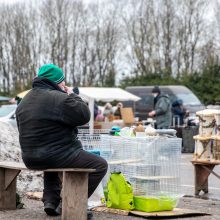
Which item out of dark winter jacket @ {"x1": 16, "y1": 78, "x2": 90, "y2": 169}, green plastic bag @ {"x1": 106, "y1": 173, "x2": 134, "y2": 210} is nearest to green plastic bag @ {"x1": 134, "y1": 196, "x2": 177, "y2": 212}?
green plastic bag @ {"x1": 106, "y1": 173, "x2": 134, "y2": 210}

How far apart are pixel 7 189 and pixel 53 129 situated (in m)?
1.51

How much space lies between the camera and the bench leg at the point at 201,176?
1121 centimetres

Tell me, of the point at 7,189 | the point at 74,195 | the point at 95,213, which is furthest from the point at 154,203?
the point at 7,189

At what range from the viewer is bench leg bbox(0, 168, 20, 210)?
860 cm

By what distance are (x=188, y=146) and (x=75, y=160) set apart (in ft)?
50.3

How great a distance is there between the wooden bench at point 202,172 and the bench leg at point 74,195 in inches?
153

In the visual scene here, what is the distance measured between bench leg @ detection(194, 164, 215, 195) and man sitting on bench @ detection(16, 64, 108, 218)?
3.80 meters

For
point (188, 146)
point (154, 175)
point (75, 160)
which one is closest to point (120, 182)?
point (154, 175)

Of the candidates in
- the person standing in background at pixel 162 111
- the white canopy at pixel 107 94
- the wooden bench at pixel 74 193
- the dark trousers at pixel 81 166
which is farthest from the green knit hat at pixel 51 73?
the white canopy at pixel 107 94

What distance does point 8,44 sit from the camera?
6303 centimetres

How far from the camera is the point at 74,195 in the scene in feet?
24.6

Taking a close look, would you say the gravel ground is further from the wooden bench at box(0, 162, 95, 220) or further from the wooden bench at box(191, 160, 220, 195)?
the wooden bench at box(191, 160, 220, 195)

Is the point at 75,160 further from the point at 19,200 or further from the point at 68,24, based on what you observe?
the point at 68,24

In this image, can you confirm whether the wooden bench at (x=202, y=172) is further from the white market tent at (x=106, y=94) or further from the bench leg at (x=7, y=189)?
the white market tent at (x=106, y=94)
